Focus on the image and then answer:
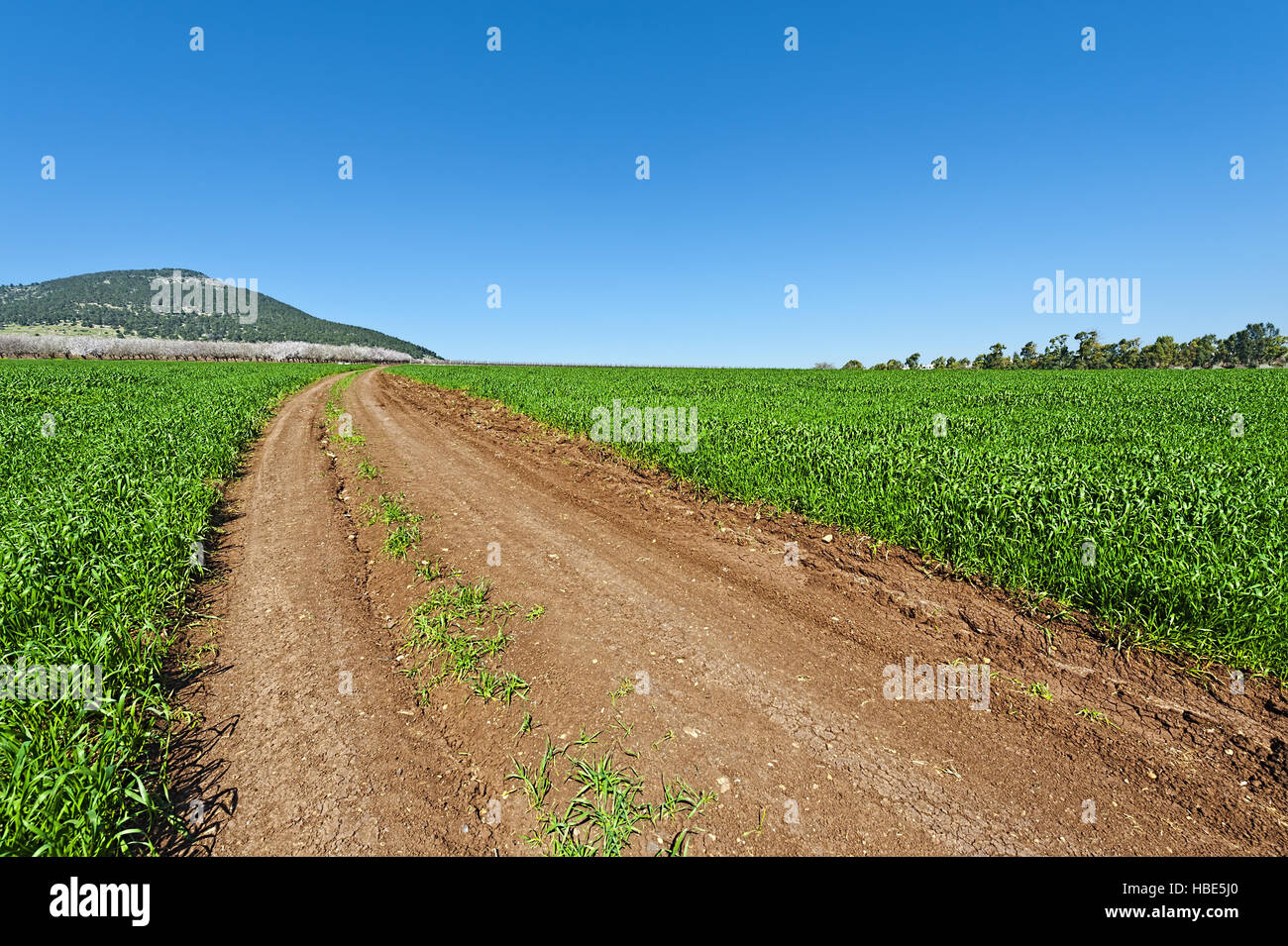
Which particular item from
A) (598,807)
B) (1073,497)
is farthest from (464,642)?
(1073,497)

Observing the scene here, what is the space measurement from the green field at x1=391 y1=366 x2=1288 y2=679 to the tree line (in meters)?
88.8

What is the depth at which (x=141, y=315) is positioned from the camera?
162 meters

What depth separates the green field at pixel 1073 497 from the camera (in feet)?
13.8

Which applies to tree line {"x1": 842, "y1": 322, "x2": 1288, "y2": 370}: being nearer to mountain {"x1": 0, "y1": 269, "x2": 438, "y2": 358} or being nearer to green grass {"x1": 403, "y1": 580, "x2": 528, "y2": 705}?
green grass {"x1": 403, "y1": 580, "x2": 528, "y2": 705}

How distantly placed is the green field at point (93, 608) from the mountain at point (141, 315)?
17029 cm

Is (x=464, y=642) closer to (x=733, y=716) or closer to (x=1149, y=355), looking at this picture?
(x=733, y=716)

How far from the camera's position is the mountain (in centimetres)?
14562

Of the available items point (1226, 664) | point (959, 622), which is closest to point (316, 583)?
point (959, 622)

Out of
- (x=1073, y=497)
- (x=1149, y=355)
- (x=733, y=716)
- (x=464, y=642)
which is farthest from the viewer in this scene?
(x=1149, y=355)

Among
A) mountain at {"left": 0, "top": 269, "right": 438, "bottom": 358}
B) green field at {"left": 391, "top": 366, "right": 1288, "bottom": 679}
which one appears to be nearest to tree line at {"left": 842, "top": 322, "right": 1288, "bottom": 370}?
green field at {"left": 391, "top": 366, "right": 1288, "bottom": 679}

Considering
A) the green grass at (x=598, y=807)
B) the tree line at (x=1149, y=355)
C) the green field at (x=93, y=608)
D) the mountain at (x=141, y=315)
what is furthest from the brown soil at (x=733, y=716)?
the mountain at (x=141, y=315)

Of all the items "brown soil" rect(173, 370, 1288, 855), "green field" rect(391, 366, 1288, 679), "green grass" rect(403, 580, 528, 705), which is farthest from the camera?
"green field" rect(391, 366, 1288, 679)

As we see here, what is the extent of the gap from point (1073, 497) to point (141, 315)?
23417 cm

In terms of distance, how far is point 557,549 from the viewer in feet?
21.0
